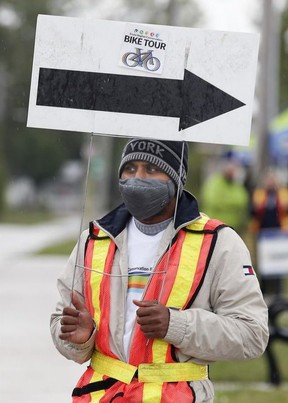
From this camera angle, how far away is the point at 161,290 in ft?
13.0

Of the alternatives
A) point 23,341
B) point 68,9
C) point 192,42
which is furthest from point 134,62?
point 68,9

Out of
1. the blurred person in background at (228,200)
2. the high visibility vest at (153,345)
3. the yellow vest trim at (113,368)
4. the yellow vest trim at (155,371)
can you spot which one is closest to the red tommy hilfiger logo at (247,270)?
the high visibility vest at (153,345)

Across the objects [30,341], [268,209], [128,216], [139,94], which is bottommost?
[30,341]

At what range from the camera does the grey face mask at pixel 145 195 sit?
405 centimetres

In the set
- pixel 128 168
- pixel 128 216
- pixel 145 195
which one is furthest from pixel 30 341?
pixel 145 195

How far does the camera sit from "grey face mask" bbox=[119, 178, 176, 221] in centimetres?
405

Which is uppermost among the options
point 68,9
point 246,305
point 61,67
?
point 68,9

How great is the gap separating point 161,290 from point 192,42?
90 centimetres

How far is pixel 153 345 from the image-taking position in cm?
394

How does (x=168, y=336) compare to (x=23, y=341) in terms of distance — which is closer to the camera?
(x=168, y=336)

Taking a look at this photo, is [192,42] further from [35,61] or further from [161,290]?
[161,290]

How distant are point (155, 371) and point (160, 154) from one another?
796 mm

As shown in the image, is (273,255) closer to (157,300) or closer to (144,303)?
(157,300)

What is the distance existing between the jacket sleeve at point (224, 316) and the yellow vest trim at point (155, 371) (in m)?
0.05
